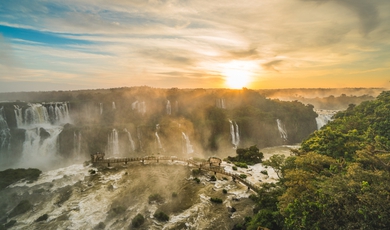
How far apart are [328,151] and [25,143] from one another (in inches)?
2635

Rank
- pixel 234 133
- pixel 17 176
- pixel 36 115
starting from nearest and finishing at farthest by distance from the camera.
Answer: pixel 17 176 < pixel 36 115 < pixel 234 133

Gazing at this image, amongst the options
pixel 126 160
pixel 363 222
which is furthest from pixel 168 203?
pixel 363 222

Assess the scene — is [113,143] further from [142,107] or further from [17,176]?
[142,107]

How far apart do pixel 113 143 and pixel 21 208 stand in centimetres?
3252

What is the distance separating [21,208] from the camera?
96.8 ft

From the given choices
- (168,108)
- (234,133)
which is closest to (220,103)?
(168,108)

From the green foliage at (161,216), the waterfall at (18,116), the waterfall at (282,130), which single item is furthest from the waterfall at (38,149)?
the waterfall at (282,130)

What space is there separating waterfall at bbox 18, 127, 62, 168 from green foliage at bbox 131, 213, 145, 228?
38377 mm

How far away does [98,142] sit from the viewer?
198 feet

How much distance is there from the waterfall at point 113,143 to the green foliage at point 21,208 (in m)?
30.7

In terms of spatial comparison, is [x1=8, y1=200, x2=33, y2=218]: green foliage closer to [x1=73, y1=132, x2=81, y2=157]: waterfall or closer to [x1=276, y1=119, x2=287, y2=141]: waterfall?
[x1=73, y1=132, x2=81, y2=157]: waterfall

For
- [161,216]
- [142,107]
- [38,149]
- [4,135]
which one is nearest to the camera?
[161,216]

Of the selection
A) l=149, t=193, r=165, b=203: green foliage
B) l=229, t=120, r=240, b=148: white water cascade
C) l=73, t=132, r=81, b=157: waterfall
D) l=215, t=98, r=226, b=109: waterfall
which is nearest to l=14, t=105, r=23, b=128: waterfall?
l=73, t=132, r=81, b=157: waterfall

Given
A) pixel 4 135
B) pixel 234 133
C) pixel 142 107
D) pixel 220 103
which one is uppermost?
pixel 220 103
